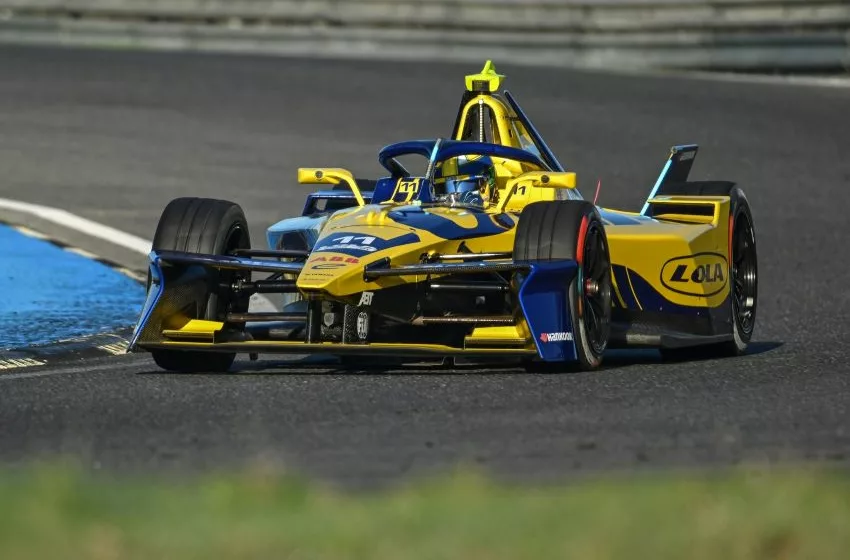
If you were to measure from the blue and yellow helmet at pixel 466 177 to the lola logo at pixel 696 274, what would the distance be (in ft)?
3.21

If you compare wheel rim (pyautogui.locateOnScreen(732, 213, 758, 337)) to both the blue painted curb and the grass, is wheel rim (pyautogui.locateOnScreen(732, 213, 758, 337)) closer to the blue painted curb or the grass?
the blue painted curb

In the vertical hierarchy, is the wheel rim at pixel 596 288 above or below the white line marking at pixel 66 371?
above

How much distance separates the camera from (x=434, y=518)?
3844 mm

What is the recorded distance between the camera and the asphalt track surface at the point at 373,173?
5.31m

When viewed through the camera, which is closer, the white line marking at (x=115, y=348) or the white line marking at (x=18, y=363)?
the white line marking at (x=18, y=363)

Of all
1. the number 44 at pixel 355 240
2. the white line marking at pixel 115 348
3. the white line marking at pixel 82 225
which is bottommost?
the white line marking at pixel 115 348

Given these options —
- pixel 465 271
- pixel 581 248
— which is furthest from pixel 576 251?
pixel 465 271

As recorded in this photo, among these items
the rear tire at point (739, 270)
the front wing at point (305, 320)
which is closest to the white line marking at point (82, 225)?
the front wing at point (305, 320)

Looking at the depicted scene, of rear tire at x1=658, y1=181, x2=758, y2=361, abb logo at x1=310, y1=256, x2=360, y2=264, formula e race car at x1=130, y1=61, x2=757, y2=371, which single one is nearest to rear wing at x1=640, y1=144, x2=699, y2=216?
rear tire at x1=658, y1=181, x2=758, y2=361

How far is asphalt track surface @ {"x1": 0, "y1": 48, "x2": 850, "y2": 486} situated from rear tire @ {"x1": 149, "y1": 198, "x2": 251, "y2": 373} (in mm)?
145

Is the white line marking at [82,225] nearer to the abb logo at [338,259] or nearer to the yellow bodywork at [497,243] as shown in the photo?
the yellow bodywork at [497,243]

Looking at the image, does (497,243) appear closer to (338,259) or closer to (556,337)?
(556,337)

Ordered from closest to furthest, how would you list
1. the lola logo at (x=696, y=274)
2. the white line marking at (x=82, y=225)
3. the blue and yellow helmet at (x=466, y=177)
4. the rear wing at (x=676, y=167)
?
the lola logo at (x=696, y=274) < the blue and yellow helmet at (x=466, y=177) < the rear wing at (x=676, y=167) < the white line marking at (x=82, y=225)

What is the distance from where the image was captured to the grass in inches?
139
